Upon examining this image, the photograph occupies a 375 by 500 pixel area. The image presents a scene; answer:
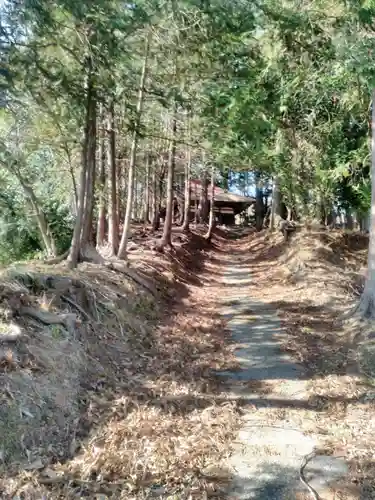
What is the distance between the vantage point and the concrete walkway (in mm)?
3789

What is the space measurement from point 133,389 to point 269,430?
5.29ft

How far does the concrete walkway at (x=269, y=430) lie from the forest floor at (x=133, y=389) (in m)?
0.13

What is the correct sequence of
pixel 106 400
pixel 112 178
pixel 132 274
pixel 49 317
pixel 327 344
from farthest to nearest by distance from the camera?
pixel 112 178 → pixel 132 274 → pixel 327 344 → pixel 49 317 → pixel 106 400

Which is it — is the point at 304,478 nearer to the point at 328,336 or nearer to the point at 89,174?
the point at 328,336

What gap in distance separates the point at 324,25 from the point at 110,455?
26.5ft

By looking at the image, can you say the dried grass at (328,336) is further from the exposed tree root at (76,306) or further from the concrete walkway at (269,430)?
the exposed tree root at (76,306)

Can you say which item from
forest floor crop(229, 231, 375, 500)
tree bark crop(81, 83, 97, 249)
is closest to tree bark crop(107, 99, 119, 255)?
tree bark crop(81, 83, 97, 249)

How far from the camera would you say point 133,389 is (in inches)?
219

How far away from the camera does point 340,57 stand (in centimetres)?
734

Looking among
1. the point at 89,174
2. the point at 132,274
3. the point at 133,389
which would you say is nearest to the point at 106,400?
the point at 133,389

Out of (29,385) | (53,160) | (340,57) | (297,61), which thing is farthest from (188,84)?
(29,385)

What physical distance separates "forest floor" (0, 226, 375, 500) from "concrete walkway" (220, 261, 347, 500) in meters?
0.13

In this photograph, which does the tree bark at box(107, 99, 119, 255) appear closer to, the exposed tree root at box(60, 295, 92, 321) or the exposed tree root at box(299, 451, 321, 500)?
the exposed tree root at box(60, 295, 92, 321)

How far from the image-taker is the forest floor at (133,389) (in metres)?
3.73
